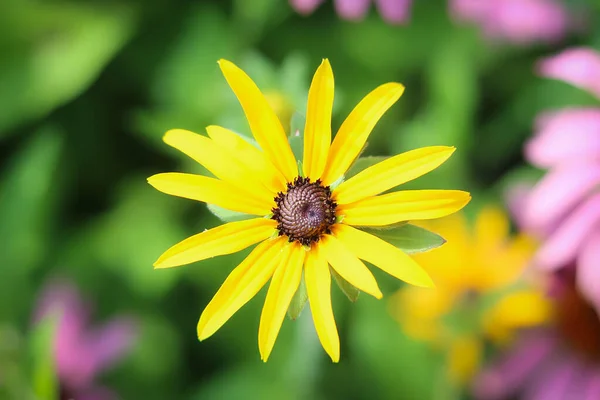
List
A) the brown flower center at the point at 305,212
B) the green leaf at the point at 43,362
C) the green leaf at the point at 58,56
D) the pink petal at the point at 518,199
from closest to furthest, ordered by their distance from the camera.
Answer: the brown flower center at the point at 305,212, the green leaf at the point at 43,362, the pink petal at the point at 518,199, the green leaf at the point at 58,56

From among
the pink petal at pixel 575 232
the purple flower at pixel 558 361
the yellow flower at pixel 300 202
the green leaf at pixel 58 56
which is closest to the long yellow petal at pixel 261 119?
the yellow flower at pixel 300 202

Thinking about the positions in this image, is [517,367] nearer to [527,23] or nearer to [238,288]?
[527,23]

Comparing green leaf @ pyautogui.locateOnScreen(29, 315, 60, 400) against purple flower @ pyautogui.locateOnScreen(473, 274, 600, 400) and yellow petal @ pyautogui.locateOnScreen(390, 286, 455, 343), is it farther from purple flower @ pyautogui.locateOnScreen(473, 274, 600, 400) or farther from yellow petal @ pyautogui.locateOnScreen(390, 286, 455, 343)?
purple flower @ pyautogui.locateOnScreen(473, 274, 600, 400)

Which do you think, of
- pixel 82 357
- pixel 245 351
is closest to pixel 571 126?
pixel 245 351

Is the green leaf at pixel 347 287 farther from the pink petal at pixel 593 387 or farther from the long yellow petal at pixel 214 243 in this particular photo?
the pink petal at pixel 593 387

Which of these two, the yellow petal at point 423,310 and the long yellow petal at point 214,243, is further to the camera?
the yellow petal at point 423,310

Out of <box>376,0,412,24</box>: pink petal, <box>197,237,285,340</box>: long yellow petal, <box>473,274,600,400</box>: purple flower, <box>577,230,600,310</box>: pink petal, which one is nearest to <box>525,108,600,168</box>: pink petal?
<box>577,230,600,310</box>: pink petal
